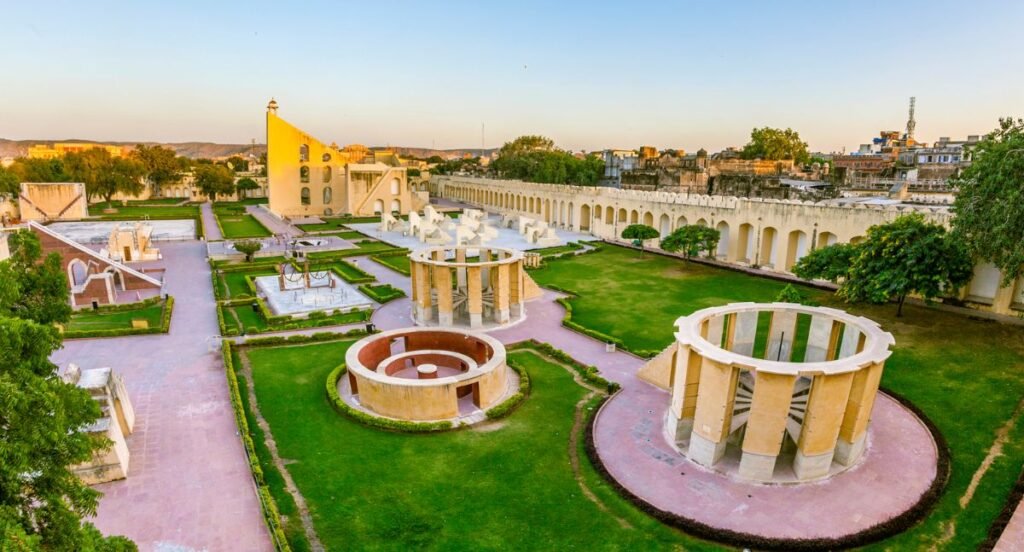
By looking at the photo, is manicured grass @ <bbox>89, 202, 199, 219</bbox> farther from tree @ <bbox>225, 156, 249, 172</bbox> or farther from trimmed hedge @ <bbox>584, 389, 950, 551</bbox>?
trimmed hedge @ <bbox>584, 389, 950, 551</bbox>

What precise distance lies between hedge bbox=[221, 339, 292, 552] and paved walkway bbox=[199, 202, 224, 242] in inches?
1230

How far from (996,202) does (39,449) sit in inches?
1084

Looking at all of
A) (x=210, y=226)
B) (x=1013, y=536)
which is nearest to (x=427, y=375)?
(x=1013, y=536)


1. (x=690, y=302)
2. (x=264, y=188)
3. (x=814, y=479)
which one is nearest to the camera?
(x=814, y=479)

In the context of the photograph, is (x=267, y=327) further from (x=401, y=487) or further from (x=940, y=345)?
(x=940, y=345)

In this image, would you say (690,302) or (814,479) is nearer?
(814,479)

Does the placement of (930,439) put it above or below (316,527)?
above

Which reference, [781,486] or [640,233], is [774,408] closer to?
[781,486]

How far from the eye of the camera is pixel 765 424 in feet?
44.9

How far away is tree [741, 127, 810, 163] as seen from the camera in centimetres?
7356

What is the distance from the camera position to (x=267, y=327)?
25.2 meters

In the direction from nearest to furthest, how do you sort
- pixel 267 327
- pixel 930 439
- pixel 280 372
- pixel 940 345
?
1. pixel 930 439
2. pixel 280 372
3. pixel 940 345
4. pixel 267 327

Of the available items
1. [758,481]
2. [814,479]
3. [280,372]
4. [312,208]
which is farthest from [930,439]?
[312,208]

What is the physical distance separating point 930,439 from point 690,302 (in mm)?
14499
